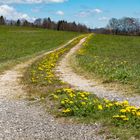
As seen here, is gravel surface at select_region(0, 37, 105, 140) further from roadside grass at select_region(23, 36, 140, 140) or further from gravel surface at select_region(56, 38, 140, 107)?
gravel surface at select_region(56, 38, 140, 107)

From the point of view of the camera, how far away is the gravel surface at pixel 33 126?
10.6 metres

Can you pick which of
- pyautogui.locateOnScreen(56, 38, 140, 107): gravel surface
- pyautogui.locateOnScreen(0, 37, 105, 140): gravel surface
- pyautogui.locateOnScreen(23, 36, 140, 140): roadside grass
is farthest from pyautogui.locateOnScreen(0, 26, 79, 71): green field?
pyautogui.locateOnScreen(0, 37, 105, 140): gravel surface

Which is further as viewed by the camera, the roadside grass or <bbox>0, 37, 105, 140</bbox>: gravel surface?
the roadside grass

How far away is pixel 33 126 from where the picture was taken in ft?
38.1

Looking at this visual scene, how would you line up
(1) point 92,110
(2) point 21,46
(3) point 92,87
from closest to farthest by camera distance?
(1) point 92,110, (3) point 92,87, (2) point 21,46

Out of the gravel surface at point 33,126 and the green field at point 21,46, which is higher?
the gravel surface at point 33,126

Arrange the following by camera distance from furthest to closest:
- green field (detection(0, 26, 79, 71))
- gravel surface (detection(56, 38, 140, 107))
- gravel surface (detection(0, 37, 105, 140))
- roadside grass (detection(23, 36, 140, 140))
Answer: green field (detection(0, 26, 79, 71)) < gravel surface (detection(56, 38, 140, 107)) < roadside grass (detection(23, 36, 140, 140)) < gravel surface (detection(0, 37, 105, 140))

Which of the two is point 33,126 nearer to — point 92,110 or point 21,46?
point 92,110

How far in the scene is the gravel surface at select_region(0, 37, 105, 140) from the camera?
10570 millimetres

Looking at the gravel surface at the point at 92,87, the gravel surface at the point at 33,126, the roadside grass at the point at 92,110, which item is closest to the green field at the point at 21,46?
the gravel surface at the point at 92,87

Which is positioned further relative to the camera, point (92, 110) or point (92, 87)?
point (92, 87)

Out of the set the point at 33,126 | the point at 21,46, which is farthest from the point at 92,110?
the point at 21,46

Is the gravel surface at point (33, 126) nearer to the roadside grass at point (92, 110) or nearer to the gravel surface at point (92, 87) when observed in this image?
the roadside grass at point (92, 110)

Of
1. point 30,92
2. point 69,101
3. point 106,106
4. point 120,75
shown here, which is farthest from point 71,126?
point 120,75
